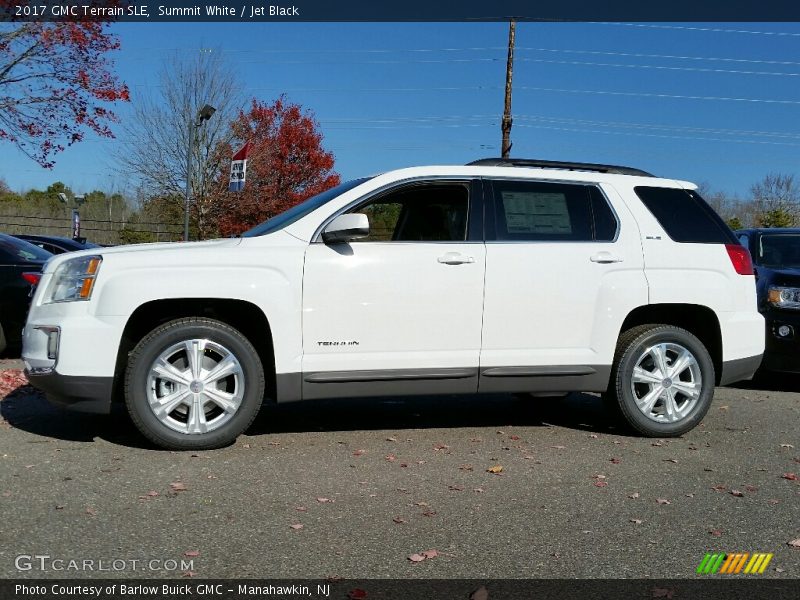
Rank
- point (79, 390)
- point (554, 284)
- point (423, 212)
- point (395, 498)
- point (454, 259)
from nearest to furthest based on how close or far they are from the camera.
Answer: point (395, 498) < point (79, 390) < point (454, 259) < point (554, 284) < point (423, 212)

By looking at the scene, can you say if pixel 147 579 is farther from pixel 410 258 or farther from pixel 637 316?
pixel 637 316

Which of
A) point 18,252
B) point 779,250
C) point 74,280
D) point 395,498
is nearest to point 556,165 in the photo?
point 395,498

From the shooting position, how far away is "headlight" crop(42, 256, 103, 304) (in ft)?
16.6

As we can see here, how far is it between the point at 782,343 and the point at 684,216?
9.40ft

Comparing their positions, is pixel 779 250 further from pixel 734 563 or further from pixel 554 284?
pixel 734 563

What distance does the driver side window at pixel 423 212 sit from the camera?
566 centimetres

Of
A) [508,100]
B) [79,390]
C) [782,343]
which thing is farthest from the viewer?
[508,100]

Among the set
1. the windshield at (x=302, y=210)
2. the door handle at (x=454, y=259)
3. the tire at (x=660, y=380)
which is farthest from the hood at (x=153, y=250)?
the tire at (x=660, y=380)

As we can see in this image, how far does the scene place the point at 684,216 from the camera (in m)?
6.14

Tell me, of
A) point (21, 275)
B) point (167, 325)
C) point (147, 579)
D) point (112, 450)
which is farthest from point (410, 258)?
point (21, 275)

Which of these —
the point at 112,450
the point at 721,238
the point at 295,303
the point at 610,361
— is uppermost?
the point at 721,238

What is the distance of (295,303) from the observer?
526 cm

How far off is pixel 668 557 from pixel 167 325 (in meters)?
3.26

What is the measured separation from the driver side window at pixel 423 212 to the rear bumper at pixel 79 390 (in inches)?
78.9
